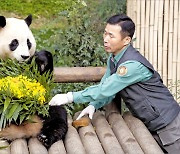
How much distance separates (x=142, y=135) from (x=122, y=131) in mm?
136

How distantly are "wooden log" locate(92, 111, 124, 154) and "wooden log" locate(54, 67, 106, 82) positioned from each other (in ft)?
0.90

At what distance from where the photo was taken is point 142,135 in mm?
3842

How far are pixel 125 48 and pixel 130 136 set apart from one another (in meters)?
0.58

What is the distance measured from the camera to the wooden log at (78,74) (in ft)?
14.3

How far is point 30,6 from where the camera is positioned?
8.73 m

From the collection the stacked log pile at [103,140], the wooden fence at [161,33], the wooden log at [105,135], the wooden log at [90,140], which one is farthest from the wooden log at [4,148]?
the wooden fence at [161,33]

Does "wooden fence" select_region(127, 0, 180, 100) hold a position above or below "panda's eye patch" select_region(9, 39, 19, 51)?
below

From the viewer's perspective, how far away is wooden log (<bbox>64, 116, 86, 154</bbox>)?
11.6ft

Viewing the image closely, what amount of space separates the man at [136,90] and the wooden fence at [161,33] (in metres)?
2.22

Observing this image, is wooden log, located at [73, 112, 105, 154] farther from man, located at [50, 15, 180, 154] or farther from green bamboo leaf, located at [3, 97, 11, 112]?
green bamboo leaf, located at [3, 97, 11, 112]

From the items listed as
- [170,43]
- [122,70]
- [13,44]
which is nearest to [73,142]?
[122,70]

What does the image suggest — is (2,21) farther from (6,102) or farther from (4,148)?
(4,148)

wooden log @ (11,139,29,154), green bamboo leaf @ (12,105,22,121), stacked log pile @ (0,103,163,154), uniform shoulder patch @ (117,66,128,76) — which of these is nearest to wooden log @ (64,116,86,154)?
stacked log pile @ (0,103,163,154)

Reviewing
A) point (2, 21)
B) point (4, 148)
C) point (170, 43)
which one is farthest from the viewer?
point (170, 43)
